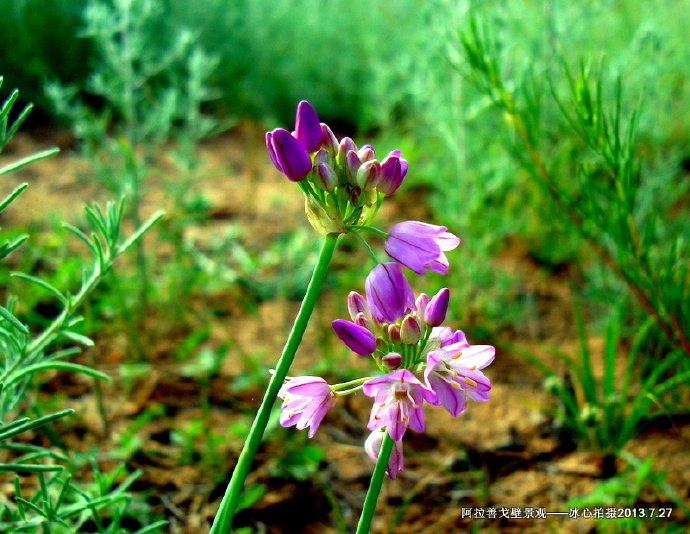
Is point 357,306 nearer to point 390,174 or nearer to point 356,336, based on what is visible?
point 356,336

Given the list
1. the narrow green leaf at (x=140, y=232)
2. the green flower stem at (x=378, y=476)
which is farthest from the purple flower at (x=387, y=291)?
the narrow green leaf at (x=140, y=232)

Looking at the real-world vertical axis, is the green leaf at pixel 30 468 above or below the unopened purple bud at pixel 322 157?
below

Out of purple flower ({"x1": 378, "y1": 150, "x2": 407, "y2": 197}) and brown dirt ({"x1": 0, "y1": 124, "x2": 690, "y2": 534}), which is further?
brown dirt ({"x1": 0, "y1": 124, "x2": 690, "y2": 534})

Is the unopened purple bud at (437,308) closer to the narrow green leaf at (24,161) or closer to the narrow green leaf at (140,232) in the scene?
the narrow green leaf at (140,232)

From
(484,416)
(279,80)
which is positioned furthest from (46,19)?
(484,416)

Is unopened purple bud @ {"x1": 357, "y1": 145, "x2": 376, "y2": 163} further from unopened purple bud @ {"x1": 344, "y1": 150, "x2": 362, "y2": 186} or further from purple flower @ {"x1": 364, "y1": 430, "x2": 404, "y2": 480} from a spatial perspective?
purple flower @ {"x1": 364, "y1": 430, "x2": 404, "y2": 480}

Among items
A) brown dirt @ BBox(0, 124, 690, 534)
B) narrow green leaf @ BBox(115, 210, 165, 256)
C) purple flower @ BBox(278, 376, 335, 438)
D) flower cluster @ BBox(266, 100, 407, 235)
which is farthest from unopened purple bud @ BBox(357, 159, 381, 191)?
brown dirt @ BBox(0, 124, 690, 534)
